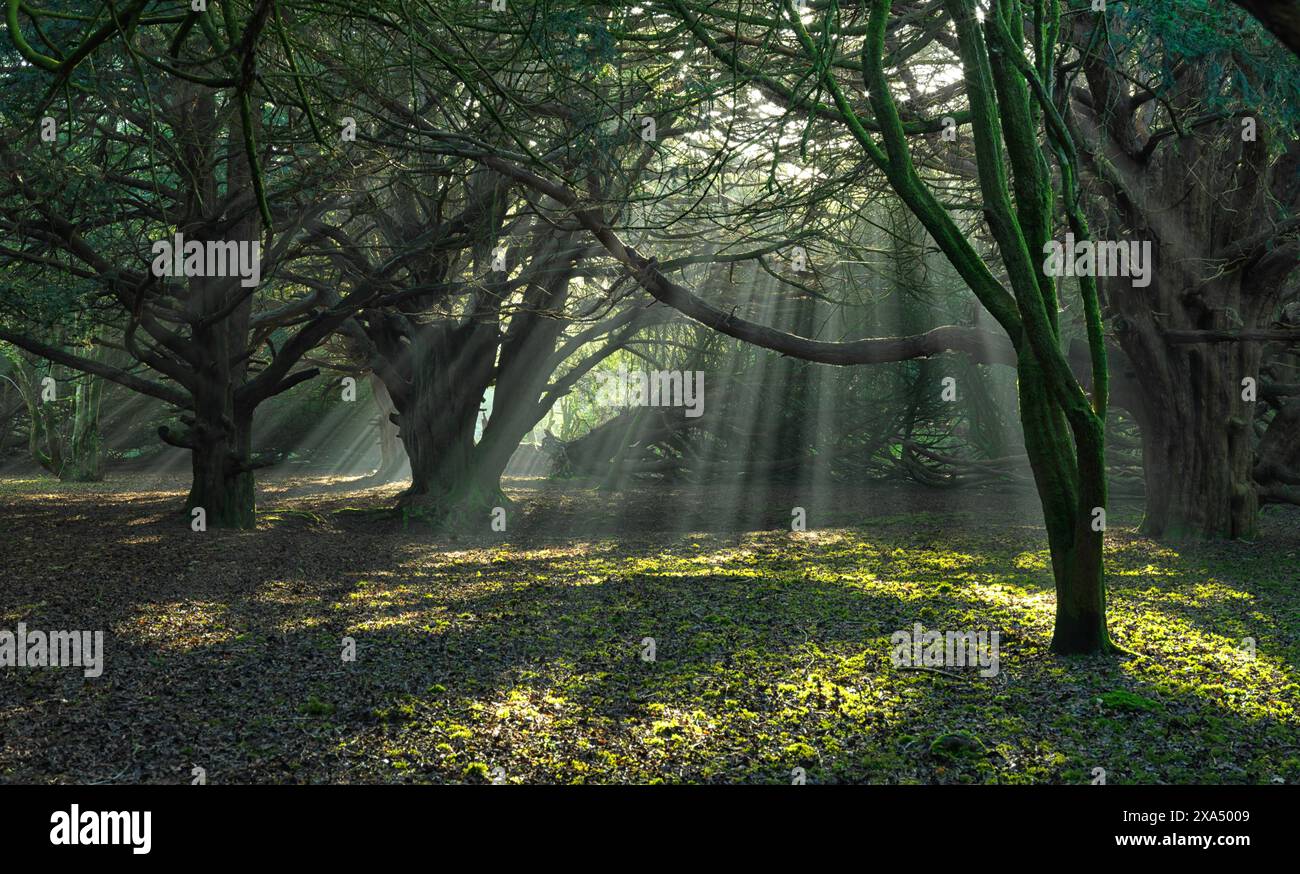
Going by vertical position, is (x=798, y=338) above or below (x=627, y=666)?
above

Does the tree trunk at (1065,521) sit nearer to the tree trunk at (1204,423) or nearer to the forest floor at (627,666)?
the forest floor at (627,666)

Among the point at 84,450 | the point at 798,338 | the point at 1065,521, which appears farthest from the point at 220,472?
the point at 84,450

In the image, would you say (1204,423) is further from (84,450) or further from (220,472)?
(84,450)

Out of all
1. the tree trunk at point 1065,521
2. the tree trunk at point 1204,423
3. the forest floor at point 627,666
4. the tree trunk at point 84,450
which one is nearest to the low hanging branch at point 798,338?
the forest floor at point 627,666

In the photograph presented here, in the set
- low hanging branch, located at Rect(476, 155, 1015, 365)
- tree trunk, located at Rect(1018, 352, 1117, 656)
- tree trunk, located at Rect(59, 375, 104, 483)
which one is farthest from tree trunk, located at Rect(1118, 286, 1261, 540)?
tree trunk, located at Rect(59, 375, 104, 483)

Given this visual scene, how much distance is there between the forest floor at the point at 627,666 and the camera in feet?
13.3

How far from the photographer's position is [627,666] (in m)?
5.59

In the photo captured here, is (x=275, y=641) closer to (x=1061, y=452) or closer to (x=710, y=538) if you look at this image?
(x=1061, y=452)

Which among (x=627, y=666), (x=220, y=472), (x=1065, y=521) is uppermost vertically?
(x=220, y=472)

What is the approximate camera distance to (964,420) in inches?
768

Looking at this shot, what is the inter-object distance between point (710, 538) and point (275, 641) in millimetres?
6540

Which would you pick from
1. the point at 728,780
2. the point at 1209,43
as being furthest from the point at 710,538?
the point at 728,780

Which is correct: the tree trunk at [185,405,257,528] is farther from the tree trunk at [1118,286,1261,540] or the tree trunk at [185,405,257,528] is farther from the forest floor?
the tree trunk at [1118,286,1261,540]

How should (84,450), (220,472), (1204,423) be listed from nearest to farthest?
(1204,423), (220,472), (84,450)
